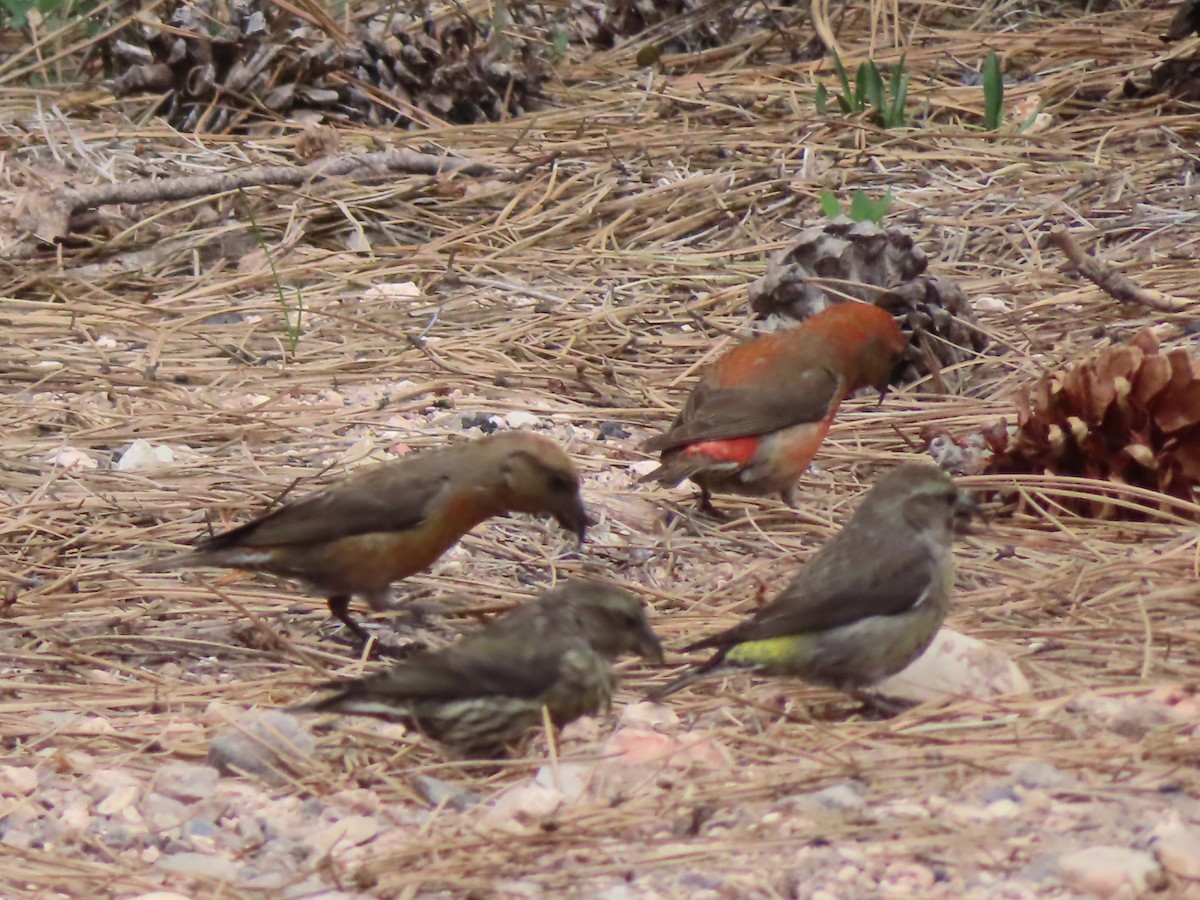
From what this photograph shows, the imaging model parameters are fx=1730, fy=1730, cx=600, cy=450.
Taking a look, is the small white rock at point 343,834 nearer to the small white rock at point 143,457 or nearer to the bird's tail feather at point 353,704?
the bird's tail feather at point 353,704

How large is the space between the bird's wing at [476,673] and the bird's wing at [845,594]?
1.08 feet

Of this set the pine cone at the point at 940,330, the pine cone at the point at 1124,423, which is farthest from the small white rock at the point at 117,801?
the pine cone at the point at 940,330

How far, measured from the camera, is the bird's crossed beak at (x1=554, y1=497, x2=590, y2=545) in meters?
4.25

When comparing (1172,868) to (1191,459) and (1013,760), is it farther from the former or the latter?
(1191,459)

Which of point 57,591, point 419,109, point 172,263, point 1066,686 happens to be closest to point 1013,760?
point 1066,686

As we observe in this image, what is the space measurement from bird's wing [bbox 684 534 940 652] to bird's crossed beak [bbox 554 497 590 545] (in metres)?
0.69

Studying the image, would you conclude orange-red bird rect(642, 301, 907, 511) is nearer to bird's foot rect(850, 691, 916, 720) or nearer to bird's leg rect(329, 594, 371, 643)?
bird's leg rect(329, 594, 371, 643)

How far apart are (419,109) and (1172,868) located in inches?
265

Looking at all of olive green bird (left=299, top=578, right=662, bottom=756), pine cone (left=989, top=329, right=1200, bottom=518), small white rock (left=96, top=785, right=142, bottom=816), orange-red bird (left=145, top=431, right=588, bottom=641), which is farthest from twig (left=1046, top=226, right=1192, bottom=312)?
small white rock (left=96, top=785, right=142, bottom=816)

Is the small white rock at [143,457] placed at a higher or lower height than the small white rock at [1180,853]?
lower

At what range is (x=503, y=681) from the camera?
334 cm

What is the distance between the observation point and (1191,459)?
15.7 feet

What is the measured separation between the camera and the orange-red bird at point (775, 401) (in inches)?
202

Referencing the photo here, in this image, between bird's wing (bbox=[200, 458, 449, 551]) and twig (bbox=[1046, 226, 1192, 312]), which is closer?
bird's wing (bbox=[200, 458, 449, 551])
